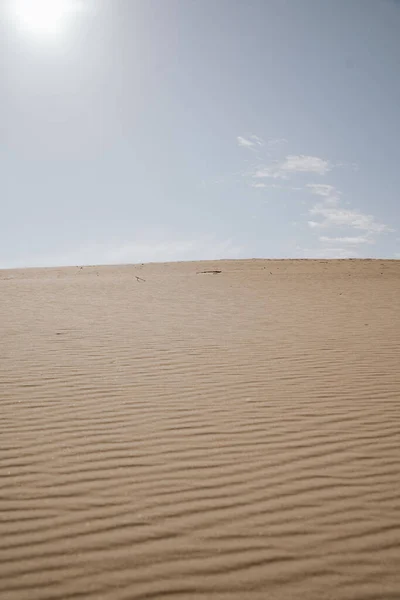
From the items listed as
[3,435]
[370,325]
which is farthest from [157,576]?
[370,325]

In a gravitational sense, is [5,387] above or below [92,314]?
below

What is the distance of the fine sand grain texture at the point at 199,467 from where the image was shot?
2.44 metres

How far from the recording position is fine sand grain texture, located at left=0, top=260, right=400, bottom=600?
2.44 meters

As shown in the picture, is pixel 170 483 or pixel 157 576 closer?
pixel 157 576

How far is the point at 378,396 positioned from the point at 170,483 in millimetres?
3023

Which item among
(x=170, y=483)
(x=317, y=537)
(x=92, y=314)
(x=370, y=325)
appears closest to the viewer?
(x=317, y=537)

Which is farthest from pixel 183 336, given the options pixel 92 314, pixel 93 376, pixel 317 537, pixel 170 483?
pixel 317 537

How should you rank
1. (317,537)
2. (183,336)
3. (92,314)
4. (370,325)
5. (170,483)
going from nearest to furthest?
(317,537) < (170,483) < (183,336) < (370,325) < (92,314)

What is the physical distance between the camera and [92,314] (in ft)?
34.7

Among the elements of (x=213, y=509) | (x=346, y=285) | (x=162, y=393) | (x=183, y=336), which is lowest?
(x=213, y=509)

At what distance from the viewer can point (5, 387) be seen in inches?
208

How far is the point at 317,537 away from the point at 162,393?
272cm

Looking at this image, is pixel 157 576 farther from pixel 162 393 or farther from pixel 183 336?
pixel 183 336

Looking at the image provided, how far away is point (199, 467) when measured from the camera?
3.44 m
